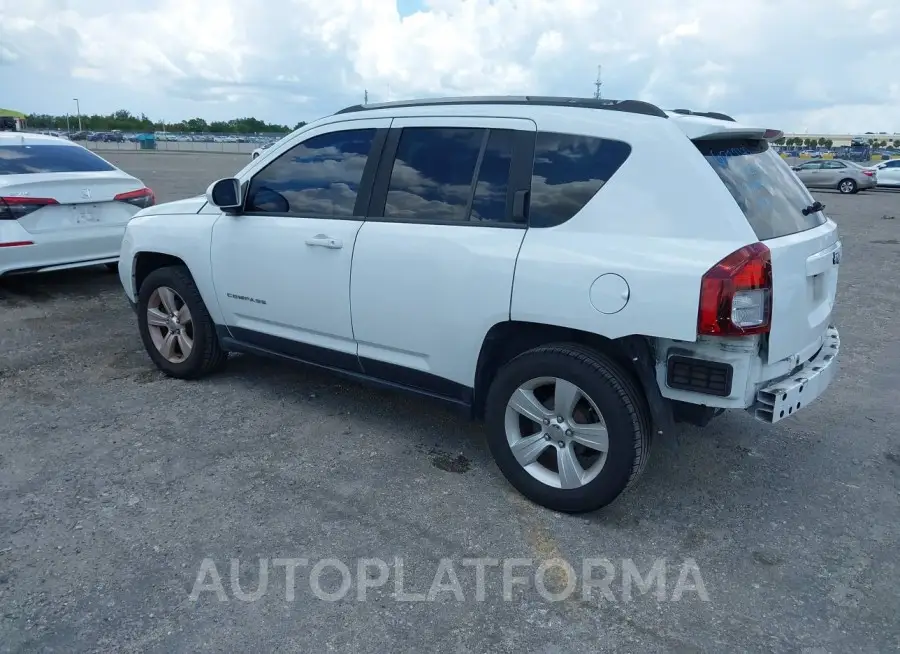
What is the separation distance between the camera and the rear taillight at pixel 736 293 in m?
2.93

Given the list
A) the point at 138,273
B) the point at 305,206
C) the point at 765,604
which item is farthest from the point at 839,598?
the point at 138,273

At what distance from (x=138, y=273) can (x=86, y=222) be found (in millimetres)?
2287

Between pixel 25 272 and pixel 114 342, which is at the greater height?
pixel 25 272

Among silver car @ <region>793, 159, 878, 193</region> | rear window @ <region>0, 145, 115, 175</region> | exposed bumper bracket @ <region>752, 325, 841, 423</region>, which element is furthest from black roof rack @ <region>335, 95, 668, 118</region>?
silver car @ <region>793, 159, 878, 193</region>

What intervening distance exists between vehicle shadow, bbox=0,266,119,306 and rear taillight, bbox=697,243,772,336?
6852mm

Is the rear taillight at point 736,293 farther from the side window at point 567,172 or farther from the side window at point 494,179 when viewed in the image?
the side window at point 494,179

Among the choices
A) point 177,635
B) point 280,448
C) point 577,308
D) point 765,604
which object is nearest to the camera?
point 177,635

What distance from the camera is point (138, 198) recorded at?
302 inches

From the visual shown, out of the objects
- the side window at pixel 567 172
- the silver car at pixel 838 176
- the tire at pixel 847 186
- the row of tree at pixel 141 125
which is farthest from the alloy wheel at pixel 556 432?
the row of tree at pixel 141 125

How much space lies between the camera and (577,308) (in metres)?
3.23

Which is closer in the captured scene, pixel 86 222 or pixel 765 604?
pixel 765 604

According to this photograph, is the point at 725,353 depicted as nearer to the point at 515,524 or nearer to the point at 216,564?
the point at 515,524

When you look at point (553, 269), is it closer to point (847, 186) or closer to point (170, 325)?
point (170, 325)

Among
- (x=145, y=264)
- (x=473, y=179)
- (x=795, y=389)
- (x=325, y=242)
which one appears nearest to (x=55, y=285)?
(x=145, y=264)
